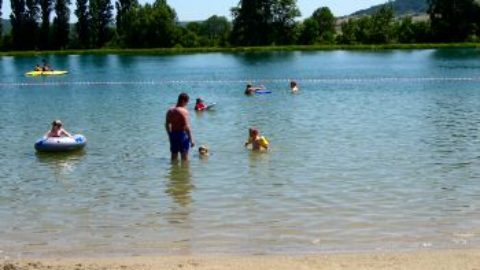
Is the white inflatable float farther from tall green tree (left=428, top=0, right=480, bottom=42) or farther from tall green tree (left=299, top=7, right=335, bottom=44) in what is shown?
tall green tree (left=299, top=7, right=335, bottom=44)

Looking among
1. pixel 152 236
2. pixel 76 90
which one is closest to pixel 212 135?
pixel 152 236

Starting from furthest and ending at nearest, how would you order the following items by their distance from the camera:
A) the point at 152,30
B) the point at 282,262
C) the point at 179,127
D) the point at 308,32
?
the point at 308,32, the point at 152,30, the point at 179,127, the point at 282,262

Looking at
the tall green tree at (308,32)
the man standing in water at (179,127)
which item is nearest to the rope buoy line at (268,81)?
the man standing in water at (179,127)

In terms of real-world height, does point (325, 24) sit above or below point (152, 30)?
above

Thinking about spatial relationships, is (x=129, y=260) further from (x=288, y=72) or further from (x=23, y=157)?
(x=288, y=72)

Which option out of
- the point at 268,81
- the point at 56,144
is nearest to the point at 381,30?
the point at 268,81

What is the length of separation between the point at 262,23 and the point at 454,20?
3192 centimetres

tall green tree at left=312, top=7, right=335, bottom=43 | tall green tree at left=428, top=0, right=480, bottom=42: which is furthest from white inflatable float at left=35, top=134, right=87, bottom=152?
tall green tree at left=312, top=7, right=335, bottom=43

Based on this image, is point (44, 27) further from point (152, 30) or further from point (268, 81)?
point (268, 81)

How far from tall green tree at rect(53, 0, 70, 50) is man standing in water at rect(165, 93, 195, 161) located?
119 metres

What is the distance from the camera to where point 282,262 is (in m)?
9.56

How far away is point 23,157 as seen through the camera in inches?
820

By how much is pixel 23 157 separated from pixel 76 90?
3020 cm

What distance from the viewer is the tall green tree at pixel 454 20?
114 metres
